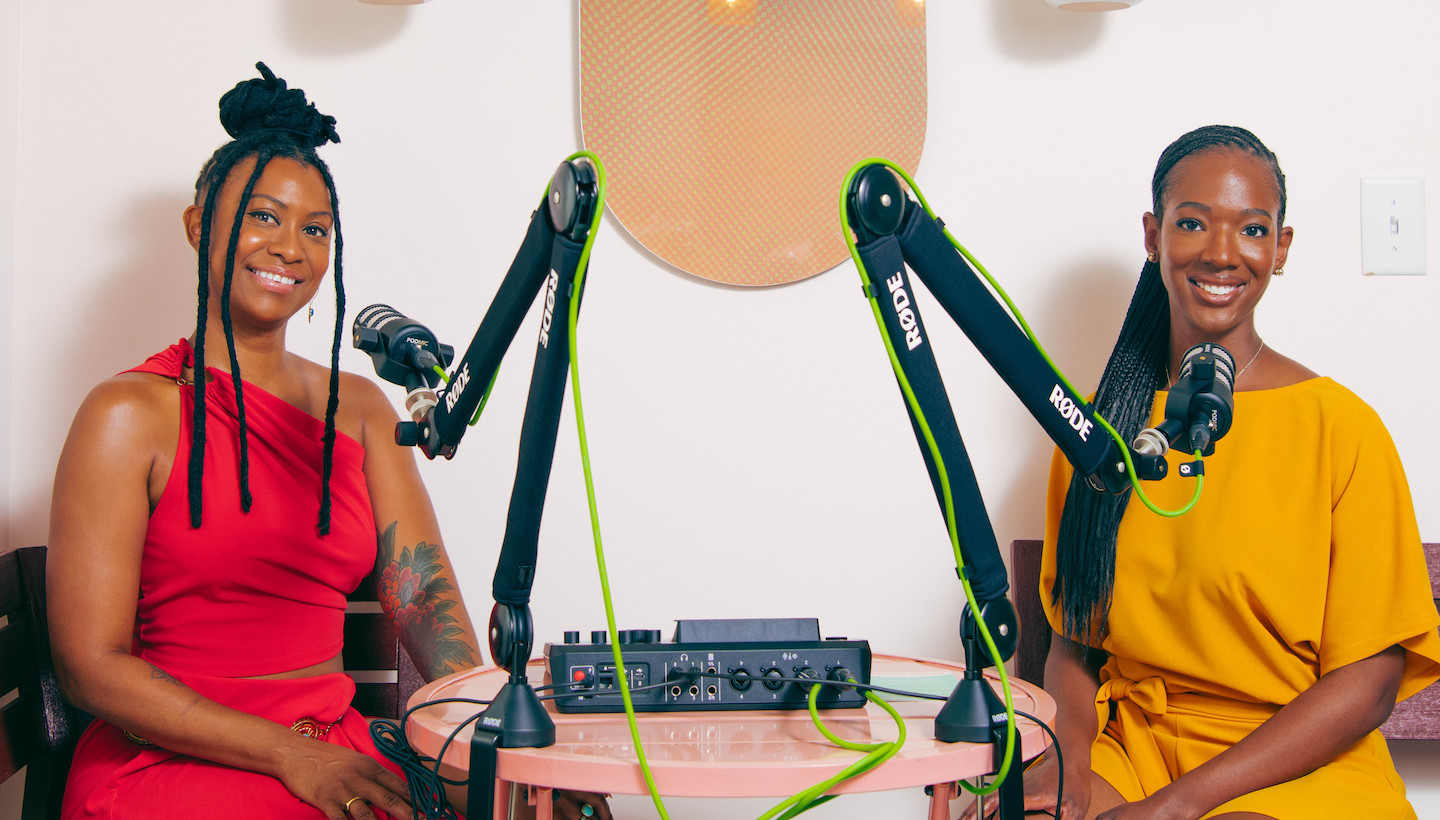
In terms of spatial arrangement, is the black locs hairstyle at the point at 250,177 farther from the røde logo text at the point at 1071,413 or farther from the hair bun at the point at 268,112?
the røde logo text at the point at 1071,413

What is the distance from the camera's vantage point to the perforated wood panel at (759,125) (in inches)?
67.5

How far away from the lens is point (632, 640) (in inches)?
41.4

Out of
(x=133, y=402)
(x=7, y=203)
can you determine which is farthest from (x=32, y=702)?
(x=7, y=203)

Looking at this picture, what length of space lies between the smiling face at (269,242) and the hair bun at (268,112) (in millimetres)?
70

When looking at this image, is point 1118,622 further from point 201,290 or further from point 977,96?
point 201,290

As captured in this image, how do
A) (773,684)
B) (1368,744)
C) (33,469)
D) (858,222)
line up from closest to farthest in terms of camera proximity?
1. (858,222)
2. (773,684)
3. (1368,744)
4. (33,469)

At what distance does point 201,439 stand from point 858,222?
0.88 metres

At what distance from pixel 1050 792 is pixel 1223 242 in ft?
2.32

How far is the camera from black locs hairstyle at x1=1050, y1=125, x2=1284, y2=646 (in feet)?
4.63

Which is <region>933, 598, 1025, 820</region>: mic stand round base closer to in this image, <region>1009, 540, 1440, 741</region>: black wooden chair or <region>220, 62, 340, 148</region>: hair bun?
<region>1009, 540, 1440, 741</region>: black wooden chair

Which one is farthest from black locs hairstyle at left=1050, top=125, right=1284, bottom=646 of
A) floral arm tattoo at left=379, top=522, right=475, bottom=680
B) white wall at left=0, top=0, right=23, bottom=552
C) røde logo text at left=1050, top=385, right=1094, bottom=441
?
white wall at left=0, top=0, right=23, bottom=552

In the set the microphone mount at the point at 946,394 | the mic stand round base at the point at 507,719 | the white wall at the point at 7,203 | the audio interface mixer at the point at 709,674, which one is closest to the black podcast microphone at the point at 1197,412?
the microphone mount at the point at 946,394

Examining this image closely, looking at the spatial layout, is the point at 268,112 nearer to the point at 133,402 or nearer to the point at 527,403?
the point at 133,402

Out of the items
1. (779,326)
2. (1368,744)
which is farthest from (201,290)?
(1368,744)
